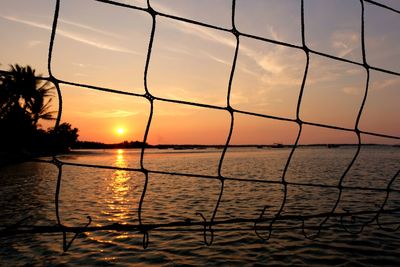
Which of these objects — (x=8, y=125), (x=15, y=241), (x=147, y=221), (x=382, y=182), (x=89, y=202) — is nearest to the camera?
(x=15, y=241)

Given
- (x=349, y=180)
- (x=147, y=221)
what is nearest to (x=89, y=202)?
(x=147, y=221)

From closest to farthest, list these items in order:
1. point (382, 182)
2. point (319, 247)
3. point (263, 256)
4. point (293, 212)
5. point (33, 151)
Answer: point (263, 256) < point (319, 247) < point (293, 212) < point (382, 182) < point (33, 151)

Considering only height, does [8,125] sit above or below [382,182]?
above

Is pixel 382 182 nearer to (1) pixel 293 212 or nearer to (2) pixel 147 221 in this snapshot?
(1) pixel 293 212

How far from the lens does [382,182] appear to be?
Answer: 24.2 metres

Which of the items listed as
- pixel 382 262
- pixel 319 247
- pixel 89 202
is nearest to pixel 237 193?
pixel 89 202

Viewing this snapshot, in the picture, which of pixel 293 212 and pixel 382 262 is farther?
pixel 293 212

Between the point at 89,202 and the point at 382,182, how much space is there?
62.4ft

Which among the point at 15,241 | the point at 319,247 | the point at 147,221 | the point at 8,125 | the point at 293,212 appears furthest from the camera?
the point at 8,125

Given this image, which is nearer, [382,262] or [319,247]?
[382,262]

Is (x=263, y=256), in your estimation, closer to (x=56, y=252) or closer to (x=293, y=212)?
(x=56, y=252)

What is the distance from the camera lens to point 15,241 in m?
9.16

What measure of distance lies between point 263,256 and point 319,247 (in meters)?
1.55

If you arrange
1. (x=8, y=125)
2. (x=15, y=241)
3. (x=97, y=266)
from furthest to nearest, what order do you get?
(x=8, y=125) < (x=15, y=241) < (x=97, y=266)
